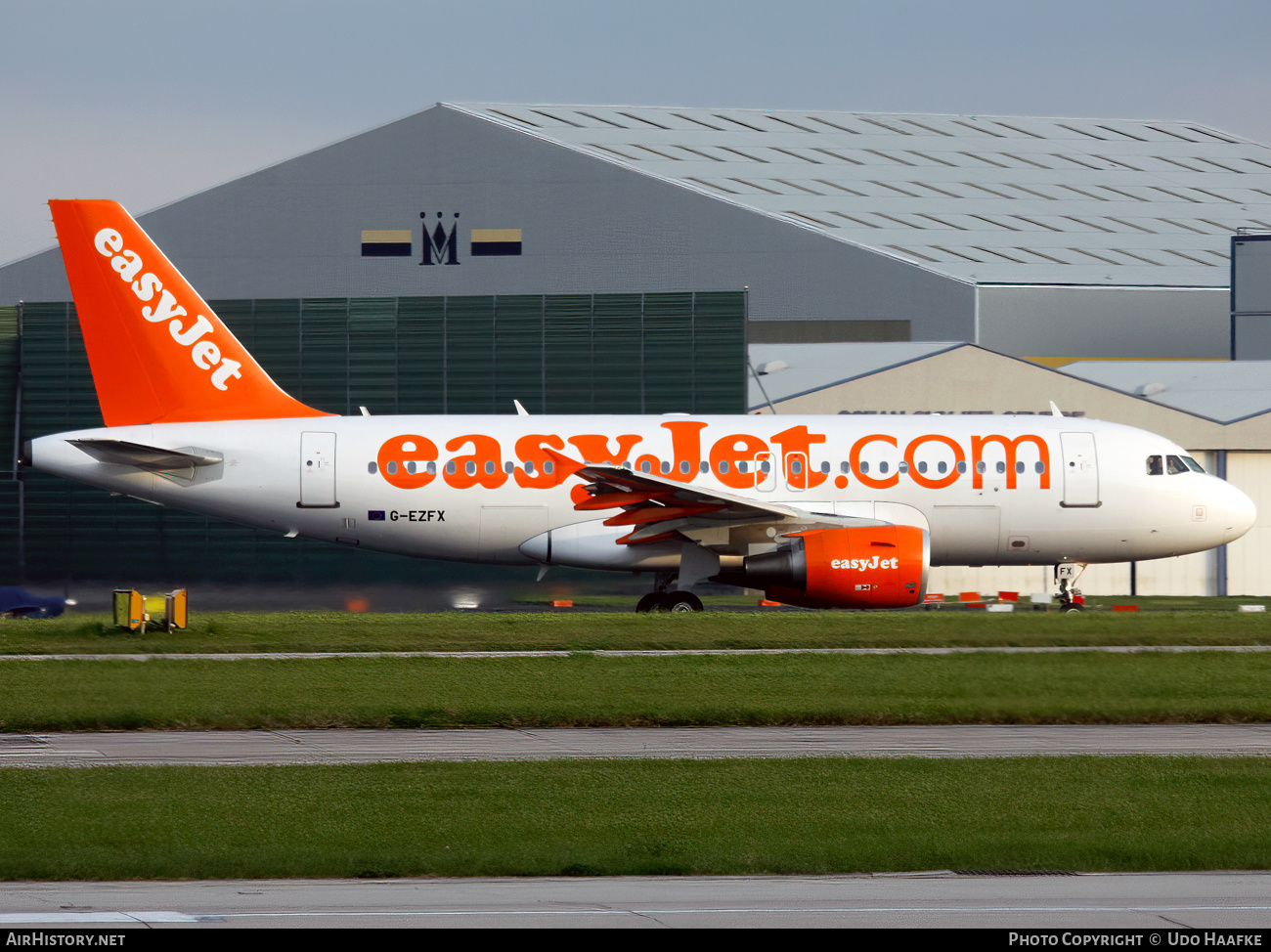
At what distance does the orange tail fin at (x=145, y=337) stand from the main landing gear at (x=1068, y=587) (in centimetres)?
1580

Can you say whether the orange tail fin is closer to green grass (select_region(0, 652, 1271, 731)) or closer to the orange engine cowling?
green grass (select_region(0, 652, 1271, 731))

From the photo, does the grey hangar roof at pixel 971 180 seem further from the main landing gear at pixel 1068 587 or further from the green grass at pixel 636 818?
the green grass at pixel 636 818

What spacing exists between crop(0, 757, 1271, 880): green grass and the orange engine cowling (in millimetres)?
13607

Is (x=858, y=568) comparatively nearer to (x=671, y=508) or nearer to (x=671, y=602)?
(x=671, y=508)

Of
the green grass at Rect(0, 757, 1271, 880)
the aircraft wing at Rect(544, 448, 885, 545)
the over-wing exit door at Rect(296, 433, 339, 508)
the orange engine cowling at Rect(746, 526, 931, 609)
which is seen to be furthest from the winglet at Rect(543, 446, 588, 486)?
the green grass at Rect(0, 757, 1271, 880)

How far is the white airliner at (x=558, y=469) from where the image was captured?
33.3 metres

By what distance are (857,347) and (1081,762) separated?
1504 inches

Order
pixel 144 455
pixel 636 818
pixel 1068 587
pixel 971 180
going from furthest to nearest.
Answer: pixel 971 180 → pixel 1068 587 → pixel 144 455 → pixel 636 818

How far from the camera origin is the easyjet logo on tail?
34219 mm

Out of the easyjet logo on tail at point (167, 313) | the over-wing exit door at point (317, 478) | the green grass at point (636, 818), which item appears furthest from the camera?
the easyjet logo on tail at point (167, 313)

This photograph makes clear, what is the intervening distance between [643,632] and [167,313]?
1270 centimetres

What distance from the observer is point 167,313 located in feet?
112

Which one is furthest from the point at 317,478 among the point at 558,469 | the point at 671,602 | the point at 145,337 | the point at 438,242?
the point at 438,242

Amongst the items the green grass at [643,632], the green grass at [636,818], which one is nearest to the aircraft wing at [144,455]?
A: the green grass at [643,632]
